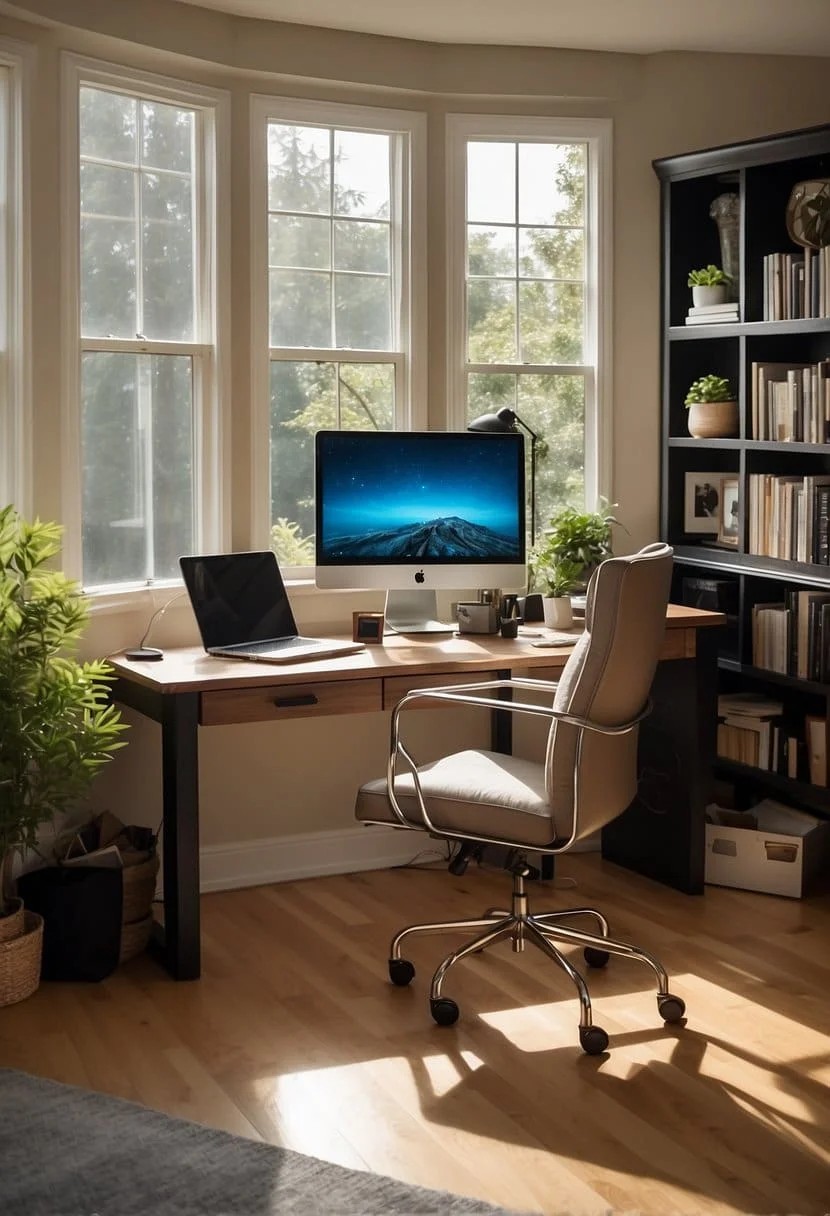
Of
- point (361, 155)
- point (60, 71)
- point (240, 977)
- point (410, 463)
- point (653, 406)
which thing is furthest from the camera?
point (653, 406)

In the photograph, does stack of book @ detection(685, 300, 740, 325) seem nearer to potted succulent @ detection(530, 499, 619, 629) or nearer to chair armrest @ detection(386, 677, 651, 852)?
potted succulent @ detection(530, 499, 619, 629)

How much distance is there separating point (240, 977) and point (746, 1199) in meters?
1.54

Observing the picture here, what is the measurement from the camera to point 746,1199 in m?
2.53

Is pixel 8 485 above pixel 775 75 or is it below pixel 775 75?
below

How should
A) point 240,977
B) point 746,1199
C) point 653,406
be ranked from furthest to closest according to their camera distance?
1. point 653,406
2. point 240,977
3. point 746,1199

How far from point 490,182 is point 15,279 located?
1677 mm

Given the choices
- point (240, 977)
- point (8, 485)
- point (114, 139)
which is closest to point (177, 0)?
point (114, 139)

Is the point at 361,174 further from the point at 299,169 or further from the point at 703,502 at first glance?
the point at 703,502

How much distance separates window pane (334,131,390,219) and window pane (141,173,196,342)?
523 mm

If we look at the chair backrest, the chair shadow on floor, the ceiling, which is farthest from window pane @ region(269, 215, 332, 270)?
the chair shadow on floor

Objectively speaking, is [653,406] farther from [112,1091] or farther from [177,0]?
[112,1091]

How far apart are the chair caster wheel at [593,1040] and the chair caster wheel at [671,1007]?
0.22 metres

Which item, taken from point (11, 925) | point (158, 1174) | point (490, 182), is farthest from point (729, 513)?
point (158, 1174)

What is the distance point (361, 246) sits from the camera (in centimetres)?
454
